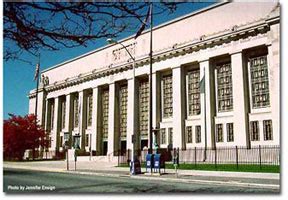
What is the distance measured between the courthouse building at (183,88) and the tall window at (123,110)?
0.32 feet

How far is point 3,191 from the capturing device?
11203mm

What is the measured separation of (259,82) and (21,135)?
1636 cm

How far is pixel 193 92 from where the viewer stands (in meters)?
32.4

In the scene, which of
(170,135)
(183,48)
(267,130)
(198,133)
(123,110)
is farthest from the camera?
(123,110)

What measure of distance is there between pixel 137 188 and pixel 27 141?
54.7 feet

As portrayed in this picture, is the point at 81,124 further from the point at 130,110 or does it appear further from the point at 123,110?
the point at 130,110

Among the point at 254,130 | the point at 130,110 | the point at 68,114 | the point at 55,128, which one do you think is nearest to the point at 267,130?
the point at 254,130

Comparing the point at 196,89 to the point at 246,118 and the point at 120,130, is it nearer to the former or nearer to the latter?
the point at 246,118

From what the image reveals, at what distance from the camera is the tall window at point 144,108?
36.0 metres

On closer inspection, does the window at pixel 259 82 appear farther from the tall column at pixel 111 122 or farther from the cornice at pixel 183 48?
the tall column at pixel 111 122

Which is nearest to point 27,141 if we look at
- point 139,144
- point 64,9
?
point 139,144

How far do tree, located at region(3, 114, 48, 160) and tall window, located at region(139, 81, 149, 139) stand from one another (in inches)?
350

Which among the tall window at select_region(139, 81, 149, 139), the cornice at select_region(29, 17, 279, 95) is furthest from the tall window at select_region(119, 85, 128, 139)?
the tall window at select_region(139, 81, 149, 139)

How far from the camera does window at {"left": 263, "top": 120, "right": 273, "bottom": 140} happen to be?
87.4 feet
